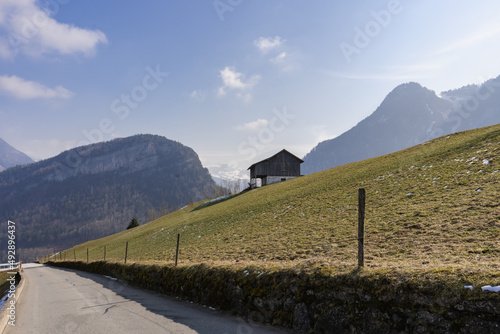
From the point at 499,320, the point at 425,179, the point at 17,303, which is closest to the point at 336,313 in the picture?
the point at 499,320

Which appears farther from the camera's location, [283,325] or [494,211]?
[494,211]

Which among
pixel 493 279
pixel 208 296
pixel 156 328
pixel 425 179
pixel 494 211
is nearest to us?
pixel 493 279

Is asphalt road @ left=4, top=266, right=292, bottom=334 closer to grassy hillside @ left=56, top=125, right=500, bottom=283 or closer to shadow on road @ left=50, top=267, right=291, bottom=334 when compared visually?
shadow on road @ left=50, top=267, right=291, bottom=334

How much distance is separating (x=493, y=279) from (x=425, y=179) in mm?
20581

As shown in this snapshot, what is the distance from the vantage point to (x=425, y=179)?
24.1 m

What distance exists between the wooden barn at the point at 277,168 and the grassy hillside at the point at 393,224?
1803 inches

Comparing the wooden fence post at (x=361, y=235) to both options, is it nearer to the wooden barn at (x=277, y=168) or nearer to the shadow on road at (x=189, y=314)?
the shadow on road at (x=189, y=314)

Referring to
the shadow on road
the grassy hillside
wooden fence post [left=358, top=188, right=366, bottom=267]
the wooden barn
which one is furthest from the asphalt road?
the wooden barn

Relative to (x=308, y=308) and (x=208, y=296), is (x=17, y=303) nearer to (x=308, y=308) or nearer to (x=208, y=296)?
(x=208, y=296)

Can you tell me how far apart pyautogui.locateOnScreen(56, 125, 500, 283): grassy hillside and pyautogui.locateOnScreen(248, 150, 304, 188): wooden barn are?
1803 inches

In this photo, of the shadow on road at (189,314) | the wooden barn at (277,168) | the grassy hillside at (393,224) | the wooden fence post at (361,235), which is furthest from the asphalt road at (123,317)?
the wooden barn at (277,168)

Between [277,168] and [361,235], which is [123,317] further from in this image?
[277,168]

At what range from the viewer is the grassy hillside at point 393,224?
11.1 meters

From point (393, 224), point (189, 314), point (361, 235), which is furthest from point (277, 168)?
point (361, 235)
